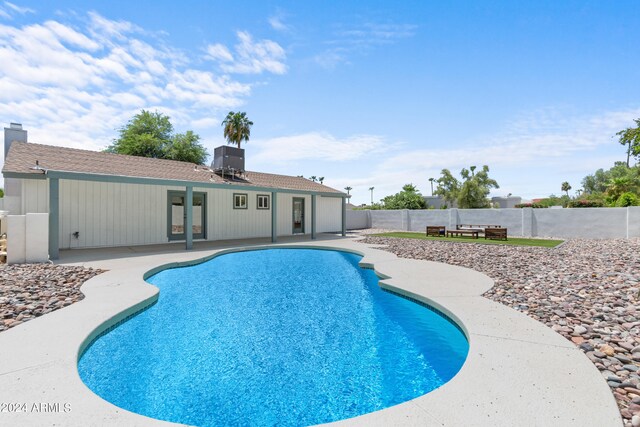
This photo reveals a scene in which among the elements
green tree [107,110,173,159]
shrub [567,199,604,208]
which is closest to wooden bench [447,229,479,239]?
shrub [567,199,604,208]

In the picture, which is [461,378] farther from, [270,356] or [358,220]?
[358,220]

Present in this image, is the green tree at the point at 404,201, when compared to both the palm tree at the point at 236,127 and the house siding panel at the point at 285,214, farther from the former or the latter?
the palm tree at the point at 236,127

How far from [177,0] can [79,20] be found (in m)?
3.01

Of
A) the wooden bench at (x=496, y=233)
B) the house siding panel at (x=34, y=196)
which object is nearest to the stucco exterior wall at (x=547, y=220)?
the wooden bench at (x=496, y=233)

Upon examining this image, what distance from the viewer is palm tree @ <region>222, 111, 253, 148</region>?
2833cm

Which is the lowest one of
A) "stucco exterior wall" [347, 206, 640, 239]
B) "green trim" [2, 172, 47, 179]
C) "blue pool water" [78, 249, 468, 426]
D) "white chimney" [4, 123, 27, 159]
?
"blue pool water" [78, 249, 468, 426]

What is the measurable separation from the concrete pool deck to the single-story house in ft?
21.2

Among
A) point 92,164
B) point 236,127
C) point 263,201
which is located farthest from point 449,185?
point 92,164

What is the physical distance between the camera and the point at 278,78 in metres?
12.2

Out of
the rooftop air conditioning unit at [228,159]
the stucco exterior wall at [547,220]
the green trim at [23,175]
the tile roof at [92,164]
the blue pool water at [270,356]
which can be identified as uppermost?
the rooftop air conditioning unit at [228,159]

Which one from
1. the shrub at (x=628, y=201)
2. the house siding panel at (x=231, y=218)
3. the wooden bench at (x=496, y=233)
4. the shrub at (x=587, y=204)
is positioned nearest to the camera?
the house siding panel at (x=231, y=218)

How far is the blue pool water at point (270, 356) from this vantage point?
276 cm

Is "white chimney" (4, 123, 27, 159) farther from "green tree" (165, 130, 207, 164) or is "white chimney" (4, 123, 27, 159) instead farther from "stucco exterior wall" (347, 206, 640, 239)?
"stucco exterior wall" (347, 206, 640, 239)

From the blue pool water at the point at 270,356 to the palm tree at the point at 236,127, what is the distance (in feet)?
79.5
